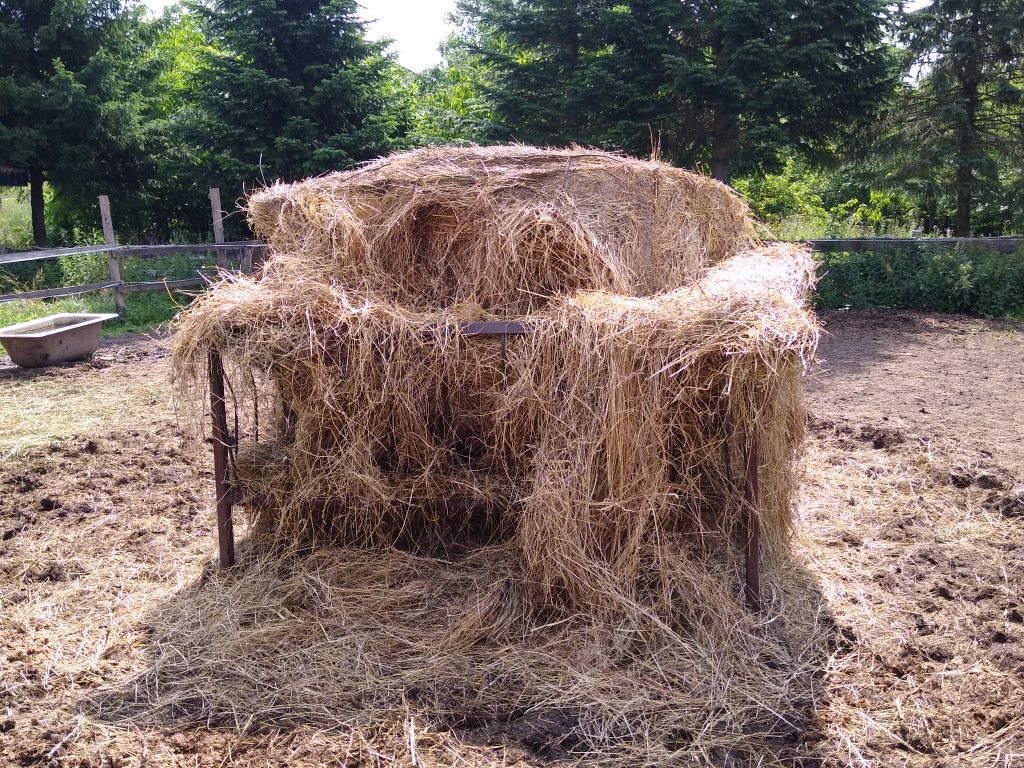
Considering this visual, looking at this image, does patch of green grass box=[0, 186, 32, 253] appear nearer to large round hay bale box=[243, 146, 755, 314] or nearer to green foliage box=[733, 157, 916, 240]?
large round hay bale box=[243, 146, 755, 314]

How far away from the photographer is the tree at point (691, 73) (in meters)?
10.7

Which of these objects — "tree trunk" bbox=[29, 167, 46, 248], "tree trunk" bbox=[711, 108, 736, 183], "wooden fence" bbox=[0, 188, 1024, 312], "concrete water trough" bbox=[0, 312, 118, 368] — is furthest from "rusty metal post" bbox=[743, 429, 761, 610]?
"tree trunk" bbox=[29, 167, 46, 248]

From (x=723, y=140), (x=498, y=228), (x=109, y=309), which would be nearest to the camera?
(x=498, y=228)

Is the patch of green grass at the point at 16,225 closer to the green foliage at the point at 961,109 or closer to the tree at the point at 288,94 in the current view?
the tree at the point at 288,94

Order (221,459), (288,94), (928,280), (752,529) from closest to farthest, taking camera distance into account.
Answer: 1. (752,529)
2. (221,459)
3. (928,280)
4. (288,94)

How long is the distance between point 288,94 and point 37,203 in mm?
6350

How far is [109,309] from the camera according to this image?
11.4 metres

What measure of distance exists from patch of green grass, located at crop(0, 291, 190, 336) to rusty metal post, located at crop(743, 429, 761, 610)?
27.9 ft

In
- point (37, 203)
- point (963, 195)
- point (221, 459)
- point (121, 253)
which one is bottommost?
point (221, 459)

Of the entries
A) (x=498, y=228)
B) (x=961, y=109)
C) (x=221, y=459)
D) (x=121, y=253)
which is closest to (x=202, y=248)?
(x=121, y=253)

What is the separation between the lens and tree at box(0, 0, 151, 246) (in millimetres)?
13336

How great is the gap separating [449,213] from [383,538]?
175 centimetres

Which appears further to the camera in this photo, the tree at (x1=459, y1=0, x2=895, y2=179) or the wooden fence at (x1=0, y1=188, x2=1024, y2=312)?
the tree at (x1=459, y1=0, x2=895, y2=179)

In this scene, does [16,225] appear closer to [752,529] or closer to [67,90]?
[67,90]
